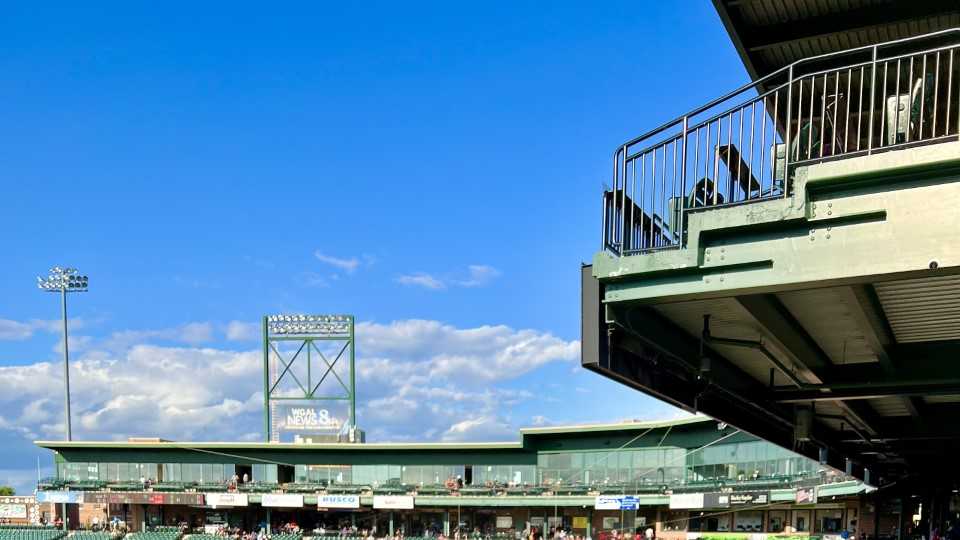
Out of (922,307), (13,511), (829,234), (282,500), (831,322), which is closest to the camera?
(829,234)

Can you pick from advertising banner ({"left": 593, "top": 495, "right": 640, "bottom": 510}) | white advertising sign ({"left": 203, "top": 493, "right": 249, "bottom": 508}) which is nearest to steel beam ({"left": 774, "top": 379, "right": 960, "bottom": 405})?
advertising banner ({"left": 593, "top": 495, "right": 640, "bottom": 510})

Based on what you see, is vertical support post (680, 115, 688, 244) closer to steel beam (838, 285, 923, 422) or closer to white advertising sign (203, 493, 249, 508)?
steel beam (838, 285, 923, 422)

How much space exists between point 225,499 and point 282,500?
418cm

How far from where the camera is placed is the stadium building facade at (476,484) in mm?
47906

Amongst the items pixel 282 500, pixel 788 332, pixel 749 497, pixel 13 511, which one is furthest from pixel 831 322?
pixel 13 511

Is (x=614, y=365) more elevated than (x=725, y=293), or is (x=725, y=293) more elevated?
(x=725, y=293)

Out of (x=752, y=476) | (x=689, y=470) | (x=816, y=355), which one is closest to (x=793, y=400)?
(x=816, y=355)

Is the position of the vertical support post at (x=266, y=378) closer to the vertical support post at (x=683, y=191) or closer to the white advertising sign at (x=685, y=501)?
the white advertising sign at (x=685, y=501)

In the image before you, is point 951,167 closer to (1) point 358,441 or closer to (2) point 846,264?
(2) point 846,264

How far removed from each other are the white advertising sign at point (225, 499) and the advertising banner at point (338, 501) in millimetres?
5258

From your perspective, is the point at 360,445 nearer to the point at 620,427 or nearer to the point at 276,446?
the point at 276,446

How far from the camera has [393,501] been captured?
59656 mm

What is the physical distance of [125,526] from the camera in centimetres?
→ 6400

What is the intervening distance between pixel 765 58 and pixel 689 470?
148 feet
